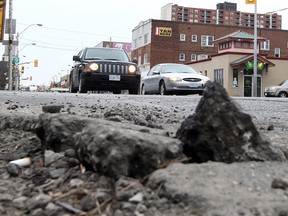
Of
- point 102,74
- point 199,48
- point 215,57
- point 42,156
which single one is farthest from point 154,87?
point 199,48

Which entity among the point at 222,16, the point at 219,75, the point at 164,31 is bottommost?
the point at 219,75

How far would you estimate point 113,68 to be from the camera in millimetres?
12789

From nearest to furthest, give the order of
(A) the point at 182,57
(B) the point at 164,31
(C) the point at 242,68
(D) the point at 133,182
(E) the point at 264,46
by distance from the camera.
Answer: (D) the point at 133,182 → (C) the point at 242,68 → (B) the point at 164,31 → (A) the point at 182,57 → (E) the point at 264,46

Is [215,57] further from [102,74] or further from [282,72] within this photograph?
[102,74]

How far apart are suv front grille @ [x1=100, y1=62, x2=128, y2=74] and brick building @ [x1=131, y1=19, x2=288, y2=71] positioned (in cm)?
4263

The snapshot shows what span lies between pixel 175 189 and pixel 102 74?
1088 centimetres

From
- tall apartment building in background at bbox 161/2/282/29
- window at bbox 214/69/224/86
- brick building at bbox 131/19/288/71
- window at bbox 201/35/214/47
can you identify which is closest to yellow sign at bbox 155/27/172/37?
brick building at bbox 131/19/288/71

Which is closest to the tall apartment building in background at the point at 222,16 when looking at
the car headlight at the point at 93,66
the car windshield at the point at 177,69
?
the car windshield at the point at 177,69

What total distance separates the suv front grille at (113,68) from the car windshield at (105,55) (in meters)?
0.73

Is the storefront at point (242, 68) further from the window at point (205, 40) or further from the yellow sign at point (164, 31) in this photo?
the window at point (205, 40)

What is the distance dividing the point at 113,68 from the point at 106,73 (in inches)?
10.7

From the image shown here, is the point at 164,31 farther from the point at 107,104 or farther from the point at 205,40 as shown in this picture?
the point at 107,104

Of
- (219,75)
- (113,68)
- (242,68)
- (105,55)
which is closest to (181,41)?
(219,75)

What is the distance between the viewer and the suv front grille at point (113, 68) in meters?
12.7
